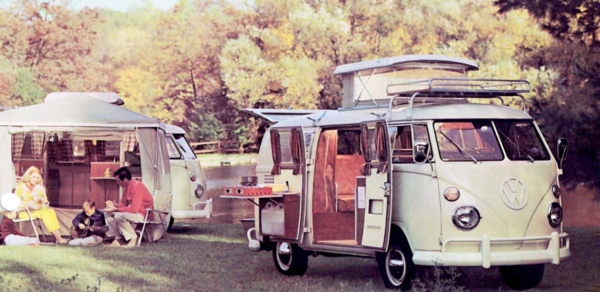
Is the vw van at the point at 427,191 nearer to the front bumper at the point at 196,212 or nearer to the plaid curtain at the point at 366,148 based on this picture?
the plaid curtain at the point at 366,148

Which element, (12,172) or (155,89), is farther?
(155,89)

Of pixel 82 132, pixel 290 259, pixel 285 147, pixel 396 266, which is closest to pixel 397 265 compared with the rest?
pixel 396 266

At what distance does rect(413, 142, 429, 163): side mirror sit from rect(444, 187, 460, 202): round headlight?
0.48 m

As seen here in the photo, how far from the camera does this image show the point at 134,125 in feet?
62.4

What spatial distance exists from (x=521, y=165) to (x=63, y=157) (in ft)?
39.9

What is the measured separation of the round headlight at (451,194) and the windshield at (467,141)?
45cm

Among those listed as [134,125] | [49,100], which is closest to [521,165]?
[134,125]

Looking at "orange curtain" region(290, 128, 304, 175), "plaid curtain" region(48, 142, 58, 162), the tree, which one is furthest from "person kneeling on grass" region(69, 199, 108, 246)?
the tree

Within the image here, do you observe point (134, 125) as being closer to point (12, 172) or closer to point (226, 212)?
point (12, 172)

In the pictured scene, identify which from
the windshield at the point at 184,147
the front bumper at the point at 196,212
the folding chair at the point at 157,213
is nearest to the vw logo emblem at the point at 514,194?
the folding chair at the point at 157,213

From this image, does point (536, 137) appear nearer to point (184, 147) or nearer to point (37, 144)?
point (184, 147)

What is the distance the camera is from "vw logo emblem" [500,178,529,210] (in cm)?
1135

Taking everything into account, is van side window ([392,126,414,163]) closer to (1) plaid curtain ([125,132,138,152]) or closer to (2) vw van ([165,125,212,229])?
(2) vw van ([165,125,212,229])

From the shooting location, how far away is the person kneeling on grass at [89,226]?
700 inches
